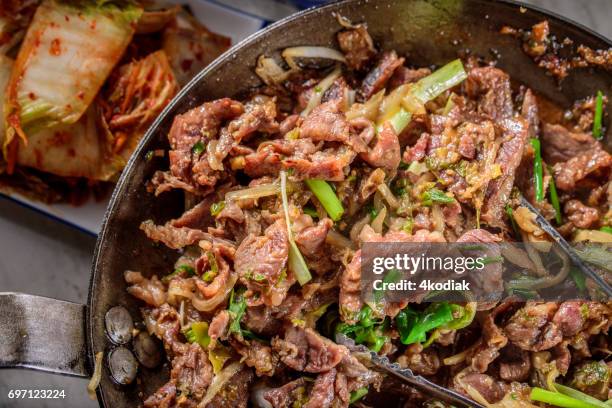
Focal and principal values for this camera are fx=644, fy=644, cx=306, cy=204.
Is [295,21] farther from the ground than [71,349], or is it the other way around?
[295,21]

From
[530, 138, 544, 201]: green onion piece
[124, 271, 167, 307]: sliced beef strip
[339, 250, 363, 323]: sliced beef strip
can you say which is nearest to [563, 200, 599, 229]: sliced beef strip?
[530, 138, 544, 201]: green onion piece

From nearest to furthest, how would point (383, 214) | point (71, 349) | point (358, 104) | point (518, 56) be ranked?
1. point (71, 349)
2. point (383, 214)
3. point (358, 104)
4. point (518, 56)

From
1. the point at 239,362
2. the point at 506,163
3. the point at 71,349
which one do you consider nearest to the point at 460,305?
the point at 506,163

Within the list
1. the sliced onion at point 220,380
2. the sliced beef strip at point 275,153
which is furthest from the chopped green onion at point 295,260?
the sliced onion at point 220,380

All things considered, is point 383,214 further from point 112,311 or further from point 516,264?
point 112,311

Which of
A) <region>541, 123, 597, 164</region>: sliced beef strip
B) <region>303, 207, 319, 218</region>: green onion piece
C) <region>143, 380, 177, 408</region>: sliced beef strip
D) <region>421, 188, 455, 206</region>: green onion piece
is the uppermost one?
<region>541, 123, 597, 164</region>: sliced beef strip

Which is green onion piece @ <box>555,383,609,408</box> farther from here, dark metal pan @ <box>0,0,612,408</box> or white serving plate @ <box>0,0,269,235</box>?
white serving plate @ <box>0,0,269,235</box>
